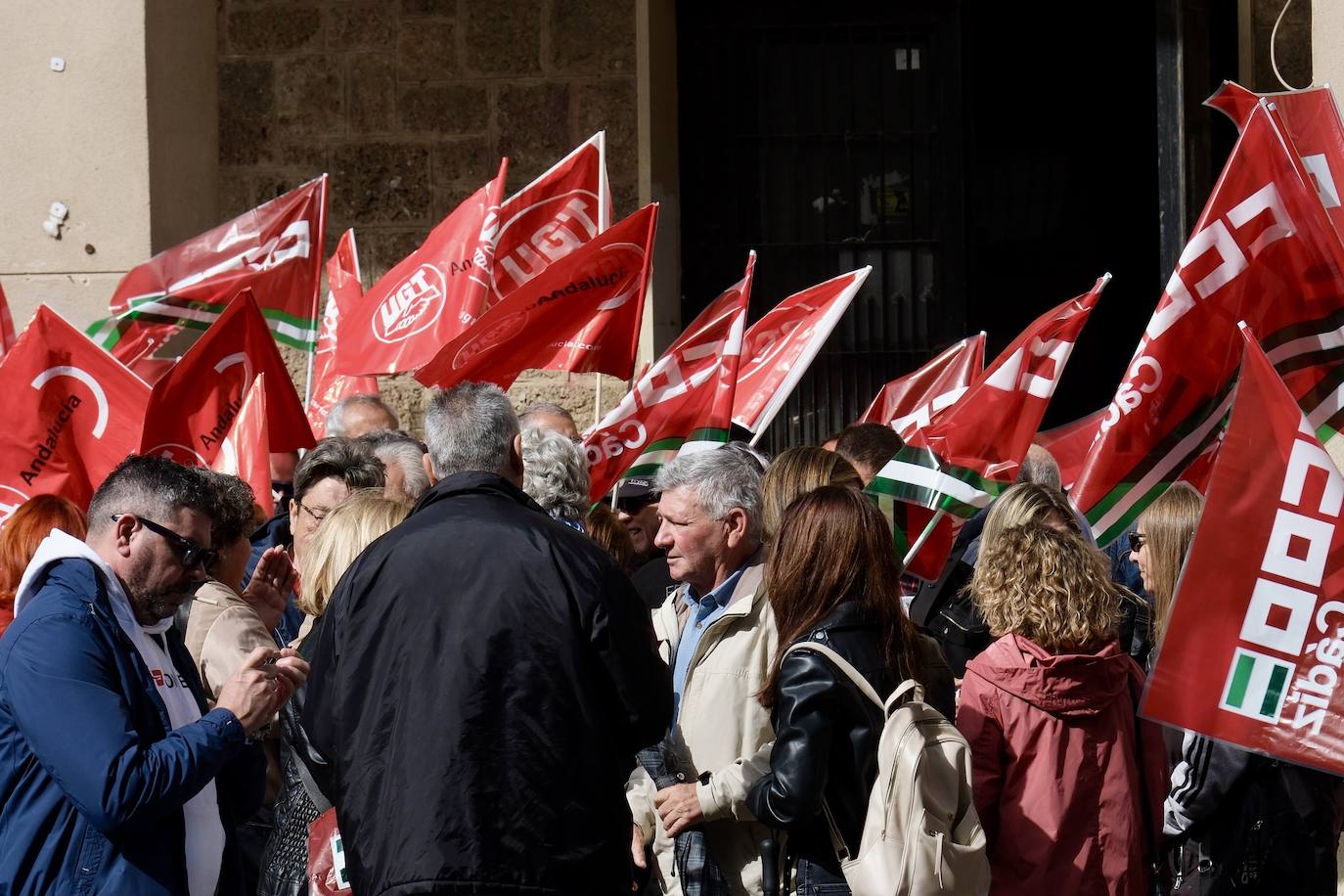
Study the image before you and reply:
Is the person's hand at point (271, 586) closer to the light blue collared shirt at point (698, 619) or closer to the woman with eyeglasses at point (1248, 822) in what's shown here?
the light blue collared shirt at point (698, 619)

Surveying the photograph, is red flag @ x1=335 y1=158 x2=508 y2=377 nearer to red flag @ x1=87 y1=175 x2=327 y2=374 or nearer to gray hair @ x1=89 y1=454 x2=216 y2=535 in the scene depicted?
red flag @ x1=87 y1=175 x2=327 y2=374

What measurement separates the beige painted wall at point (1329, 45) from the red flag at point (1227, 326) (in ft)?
6.44

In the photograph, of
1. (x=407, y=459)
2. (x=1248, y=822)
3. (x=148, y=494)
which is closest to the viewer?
(x=148, y=494)

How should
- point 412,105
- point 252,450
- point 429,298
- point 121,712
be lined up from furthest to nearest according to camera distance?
point 412,105
point 429,298
point 252,450
point 121,712

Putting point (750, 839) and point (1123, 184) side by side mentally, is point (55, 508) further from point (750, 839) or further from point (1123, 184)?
point (1123, 184)

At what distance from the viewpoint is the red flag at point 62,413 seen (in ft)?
20.2

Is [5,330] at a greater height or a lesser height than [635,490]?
greater

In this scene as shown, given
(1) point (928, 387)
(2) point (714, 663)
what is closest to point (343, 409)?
(1) point (928, 387)

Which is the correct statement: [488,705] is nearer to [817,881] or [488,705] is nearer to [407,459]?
[817,881]

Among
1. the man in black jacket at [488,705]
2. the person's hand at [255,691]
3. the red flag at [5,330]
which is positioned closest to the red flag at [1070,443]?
the red flag at [5,330]

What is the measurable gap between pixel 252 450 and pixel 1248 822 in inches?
138

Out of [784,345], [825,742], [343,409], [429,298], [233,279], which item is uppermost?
[233,279]

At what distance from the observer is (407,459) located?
20.0 ft

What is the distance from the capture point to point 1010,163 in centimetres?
1098
